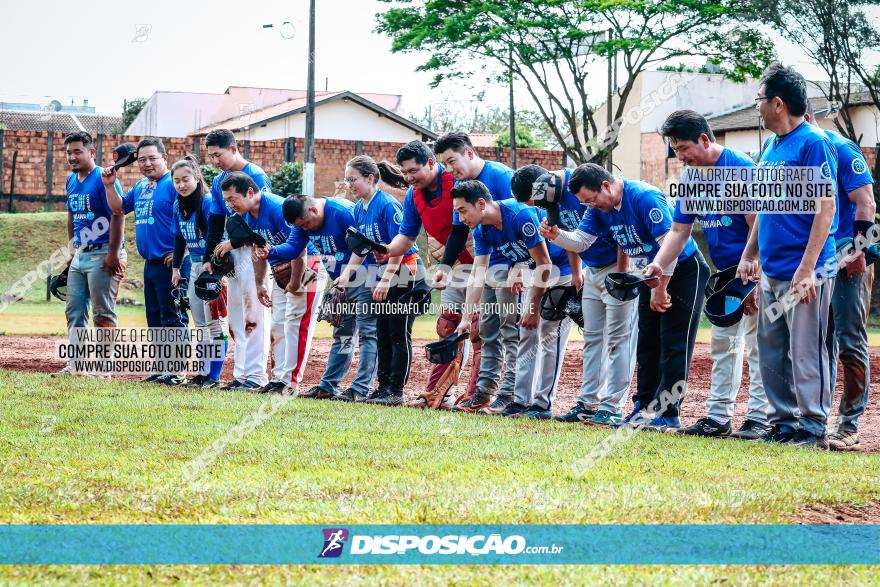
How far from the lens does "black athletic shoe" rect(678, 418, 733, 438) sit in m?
7.82

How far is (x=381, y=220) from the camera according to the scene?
10.1 m

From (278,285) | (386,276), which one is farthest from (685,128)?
(278,285)

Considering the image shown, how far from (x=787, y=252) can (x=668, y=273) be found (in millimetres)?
923

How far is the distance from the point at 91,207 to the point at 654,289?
6.11 m

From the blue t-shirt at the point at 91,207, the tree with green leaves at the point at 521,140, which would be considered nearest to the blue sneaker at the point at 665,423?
the blue t-shirt at the point at 91,207

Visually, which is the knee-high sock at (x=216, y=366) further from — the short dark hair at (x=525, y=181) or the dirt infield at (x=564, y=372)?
the short dark hair at (x=525, y=181)

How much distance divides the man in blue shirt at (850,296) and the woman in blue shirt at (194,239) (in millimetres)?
5609

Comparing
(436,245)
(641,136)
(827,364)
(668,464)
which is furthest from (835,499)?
(641,136)

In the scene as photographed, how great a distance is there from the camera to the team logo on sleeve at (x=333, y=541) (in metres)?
4.18

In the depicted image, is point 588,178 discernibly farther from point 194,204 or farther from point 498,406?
point 194,204

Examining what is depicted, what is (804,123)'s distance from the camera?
7.29 m

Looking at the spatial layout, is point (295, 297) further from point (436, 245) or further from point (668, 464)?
point (668, 464)

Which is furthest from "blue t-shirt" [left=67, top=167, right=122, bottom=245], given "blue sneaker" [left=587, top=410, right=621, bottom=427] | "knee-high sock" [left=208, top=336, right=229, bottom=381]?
"blue sneaker" [left=587, top=410, right=621, bottom=427]

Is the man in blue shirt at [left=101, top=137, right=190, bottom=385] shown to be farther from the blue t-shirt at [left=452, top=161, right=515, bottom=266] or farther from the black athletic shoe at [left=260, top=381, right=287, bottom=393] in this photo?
the blue t-shirt at [left=452, top=161, right=515, bottom=266]
